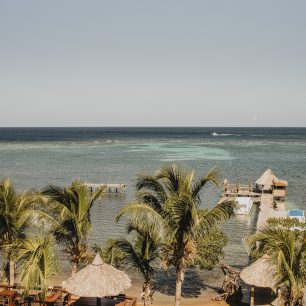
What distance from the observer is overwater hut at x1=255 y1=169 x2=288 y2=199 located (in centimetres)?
4262

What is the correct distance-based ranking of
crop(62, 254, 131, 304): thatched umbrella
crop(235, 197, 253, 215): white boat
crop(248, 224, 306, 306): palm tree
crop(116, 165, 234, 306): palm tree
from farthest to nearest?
crop(235, 197, 253, 215): white boat < crop(62, 254, 131, 304): thatched umbrella < crop(116, 165, 234, 306): palm tree < crop(248, 224, 306, 306): palm tree

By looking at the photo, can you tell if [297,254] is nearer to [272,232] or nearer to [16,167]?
[272,232]

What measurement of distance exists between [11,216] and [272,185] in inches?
1362

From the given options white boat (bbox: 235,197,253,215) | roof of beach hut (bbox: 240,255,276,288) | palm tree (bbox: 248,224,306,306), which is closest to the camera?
palm tree (bbox: 248,224,306,306)

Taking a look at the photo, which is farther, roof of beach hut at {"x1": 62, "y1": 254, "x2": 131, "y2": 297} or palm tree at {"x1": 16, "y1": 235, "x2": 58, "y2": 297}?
roof of beach hut at {"x1": 62, "y1": 254, "x2": 131, "y2": 297}

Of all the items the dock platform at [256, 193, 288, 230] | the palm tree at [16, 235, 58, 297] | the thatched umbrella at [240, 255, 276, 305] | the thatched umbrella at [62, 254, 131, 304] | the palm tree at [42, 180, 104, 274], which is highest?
the palm tree at [42, 180, 104, 274]

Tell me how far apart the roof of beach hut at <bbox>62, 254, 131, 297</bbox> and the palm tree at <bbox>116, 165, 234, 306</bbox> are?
1.71 m

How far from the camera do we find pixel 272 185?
4412cm

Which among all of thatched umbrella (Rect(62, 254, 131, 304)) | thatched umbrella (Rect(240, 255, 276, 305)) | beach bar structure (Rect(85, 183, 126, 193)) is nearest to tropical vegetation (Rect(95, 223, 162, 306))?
thatched umbrella (Rect(62, 254, 131, 304))

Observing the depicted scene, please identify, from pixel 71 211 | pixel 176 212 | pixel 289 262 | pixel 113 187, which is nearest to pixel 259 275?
pixel 289 262

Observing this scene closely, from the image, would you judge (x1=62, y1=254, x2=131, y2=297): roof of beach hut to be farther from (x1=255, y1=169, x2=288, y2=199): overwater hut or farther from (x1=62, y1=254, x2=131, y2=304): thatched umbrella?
(x1=255, y1=169, x2=288, y2=199): overwater hut

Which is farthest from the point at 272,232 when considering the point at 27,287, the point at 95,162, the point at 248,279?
the point at 95,162

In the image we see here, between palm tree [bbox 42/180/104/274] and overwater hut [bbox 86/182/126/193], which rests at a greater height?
palm tree [bbox 42/180/104/274]

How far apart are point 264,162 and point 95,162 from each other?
31841 millimetres
